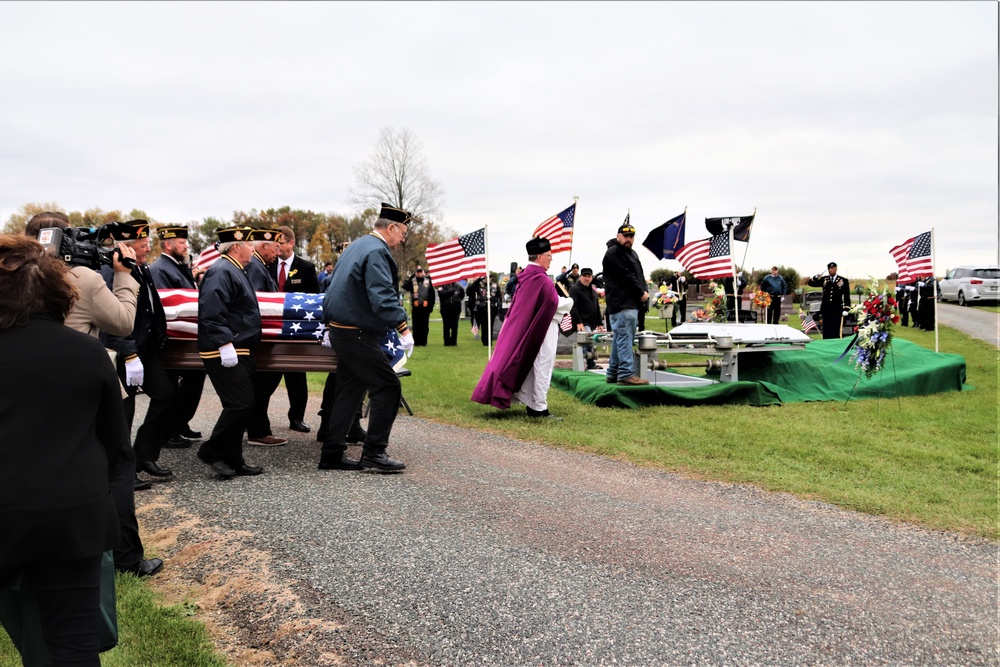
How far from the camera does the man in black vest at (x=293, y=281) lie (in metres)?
8.05

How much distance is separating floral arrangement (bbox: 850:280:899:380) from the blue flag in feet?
15.7

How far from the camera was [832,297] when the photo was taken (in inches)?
744

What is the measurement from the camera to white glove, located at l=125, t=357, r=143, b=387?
5023 millimetres

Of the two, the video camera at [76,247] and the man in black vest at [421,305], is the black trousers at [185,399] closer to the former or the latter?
the video camera at [76,247]

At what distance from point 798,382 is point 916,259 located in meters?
6.90

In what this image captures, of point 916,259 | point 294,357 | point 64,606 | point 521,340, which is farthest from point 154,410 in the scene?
point 916,259

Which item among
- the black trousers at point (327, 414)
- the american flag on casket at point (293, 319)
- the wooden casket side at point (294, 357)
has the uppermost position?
the american flag on casket at point (293, 319)

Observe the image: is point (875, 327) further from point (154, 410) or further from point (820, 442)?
point (154, 410)

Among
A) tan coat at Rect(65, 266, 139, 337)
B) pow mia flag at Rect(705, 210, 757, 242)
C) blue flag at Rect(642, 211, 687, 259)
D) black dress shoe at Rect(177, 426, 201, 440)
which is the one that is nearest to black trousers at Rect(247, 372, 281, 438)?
black dress shoe at Rect(177, 426, 201, 440)

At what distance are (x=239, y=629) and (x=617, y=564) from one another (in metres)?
1.90

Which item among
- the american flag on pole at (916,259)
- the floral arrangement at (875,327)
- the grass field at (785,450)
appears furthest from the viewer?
the american flag on pole at (916,259)

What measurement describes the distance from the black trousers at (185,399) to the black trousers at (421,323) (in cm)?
1183

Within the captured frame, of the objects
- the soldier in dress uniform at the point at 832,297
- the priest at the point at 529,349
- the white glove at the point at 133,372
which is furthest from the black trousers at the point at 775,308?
the white glove at the point at 133,372

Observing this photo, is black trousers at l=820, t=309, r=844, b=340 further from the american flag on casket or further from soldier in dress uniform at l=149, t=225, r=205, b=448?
soldier in dress uniform at l=149, t=225, r=205, b=448
